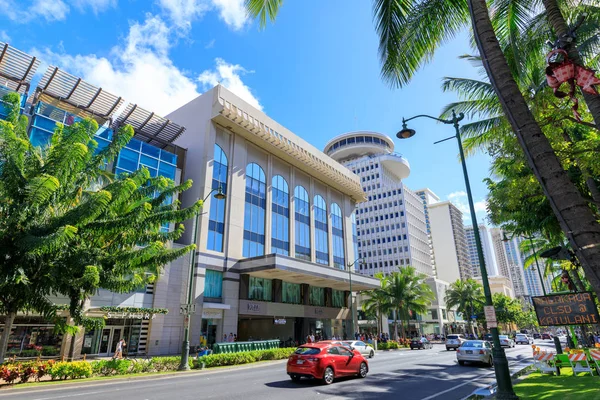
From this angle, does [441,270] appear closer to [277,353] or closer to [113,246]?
[277,353]

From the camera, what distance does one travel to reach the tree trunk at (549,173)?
14.1 feet

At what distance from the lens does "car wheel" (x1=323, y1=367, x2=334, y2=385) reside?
42.9 feet

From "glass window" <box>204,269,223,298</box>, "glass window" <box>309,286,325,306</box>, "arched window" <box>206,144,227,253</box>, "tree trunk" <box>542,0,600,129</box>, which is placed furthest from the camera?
"glass window" <box>309,286,325,306</box>

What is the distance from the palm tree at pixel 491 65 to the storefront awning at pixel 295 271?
2474 cm

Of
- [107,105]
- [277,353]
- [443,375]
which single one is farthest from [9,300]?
[107,105]

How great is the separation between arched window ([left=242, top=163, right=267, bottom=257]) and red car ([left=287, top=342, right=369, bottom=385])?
21932 mm

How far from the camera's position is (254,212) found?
1468 inches

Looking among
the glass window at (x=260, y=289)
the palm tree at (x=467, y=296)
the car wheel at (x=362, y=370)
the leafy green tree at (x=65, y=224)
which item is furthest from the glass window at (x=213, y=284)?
the palm tree at (x=467, y=296)

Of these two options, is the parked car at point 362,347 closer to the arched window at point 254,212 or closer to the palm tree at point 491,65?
the arched window at point 254,212

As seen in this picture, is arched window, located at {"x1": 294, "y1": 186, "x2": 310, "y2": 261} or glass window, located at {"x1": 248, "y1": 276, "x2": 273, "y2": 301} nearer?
glass window, located at {"x1": 248, "y1": 276, "x2": 273, "y2": 301}

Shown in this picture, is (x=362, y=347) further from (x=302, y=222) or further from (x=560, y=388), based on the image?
(x=302, y=222)

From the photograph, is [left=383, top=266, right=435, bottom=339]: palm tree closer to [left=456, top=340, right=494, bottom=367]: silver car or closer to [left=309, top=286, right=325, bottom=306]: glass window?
[left=309, top=286, right=325, bottom=306]: glass window

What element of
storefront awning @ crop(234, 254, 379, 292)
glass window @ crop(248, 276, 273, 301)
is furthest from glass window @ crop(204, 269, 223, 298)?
glass window @ crop(248, 276, 273, 301)

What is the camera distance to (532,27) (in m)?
11.3
